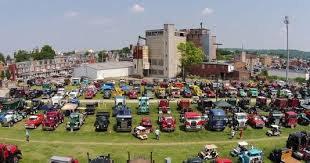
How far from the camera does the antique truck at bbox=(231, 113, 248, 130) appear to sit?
→ 44656 mm

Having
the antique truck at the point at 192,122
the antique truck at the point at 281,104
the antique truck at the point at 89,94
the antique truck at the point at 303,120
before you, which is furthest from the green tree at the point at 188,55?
the antique truck at the point at 192,122

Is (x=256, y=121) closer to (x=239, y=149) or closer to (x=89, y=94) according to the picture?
(x=239, y=149)

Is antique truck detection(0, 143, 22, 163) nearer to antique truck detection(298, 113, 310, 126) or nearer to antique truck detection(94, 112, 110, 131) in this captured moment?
antique truck detection(94, 112, 110, 131)

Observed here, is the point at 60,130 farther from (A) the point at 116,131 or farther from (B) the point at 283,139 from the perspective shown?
(B) the point at 283,139

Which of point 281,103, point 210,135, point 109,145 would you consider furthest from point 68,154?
point 281,103

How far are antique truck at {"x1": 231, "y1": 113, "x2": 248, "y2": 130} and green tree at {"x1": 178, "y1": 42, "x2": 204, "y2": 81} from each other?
54.2 m

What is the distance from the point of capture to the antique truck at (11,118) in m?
46.6

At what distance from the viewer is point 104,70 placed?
103438mm

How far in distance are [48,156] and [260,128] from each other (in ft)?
76.0

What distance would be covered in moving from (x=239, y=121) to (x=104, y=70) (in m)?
63.1

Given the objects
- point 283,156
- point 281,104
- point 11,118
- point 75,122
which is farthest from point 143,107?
point 283,156

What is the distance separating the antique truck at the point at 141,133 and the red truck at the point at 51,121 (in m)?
9.38

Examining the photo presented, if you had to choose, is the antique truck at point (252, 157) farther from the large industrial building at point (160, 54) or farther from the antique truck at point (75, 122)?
the large industrial building at point (160, 54)

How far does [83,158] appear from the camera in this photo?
116ft
